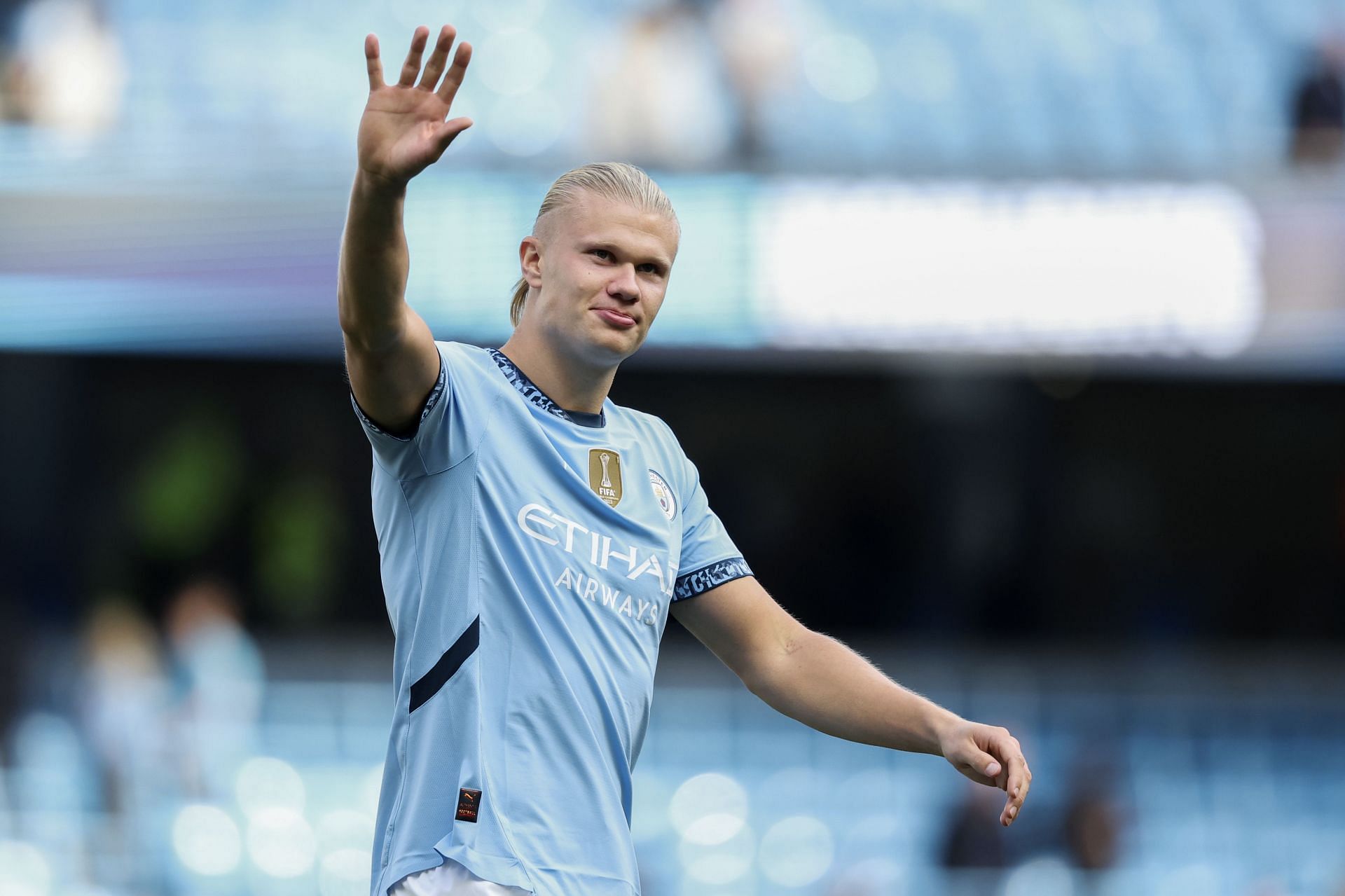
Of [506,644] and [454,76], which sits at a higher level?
[454,76]

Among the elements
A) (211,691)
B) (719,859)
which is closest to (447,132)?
(719,859)

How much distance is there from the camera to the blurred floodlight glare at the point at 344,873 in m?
9.06

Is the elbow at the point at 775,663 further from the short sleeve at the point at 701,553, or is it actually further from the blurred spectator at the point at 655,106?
the blurred spectator at the point at 655,106

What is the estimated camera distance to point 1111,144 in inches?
509

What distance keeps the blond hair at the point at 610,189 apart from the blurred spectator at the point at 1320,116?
8.67 metres

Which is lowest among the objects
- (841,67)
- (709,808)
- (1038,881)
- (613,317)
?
(1038,881)

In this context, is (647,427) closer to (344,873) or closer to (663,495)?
(663,495)

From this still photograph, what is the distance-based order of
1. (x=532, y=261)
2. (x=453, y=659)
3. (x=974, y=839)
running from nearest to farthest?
(x=453, y=659) < (x=532, y=261) < (x=974, y=839)

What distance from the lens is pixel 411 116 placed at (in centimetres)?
264

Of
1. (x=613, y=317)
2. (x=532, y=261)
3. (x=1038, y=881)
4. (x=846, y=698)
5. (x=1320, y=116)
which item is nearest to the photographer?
(x=613, y=317)

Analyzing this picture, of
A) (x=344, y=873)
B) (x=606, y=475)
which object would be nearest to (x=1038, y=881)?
(x=344, y=873)

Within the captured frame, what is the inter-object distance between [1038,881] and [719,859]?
6.34 ft

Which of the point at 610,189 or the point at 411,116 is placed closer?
the point at 411,116

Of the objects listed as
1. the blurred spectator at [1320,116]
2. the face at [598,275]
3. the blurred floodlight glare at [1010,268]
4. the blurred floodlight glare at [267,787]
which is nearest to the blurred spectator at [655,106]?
the blurred floodlight glare at [1010,268]
